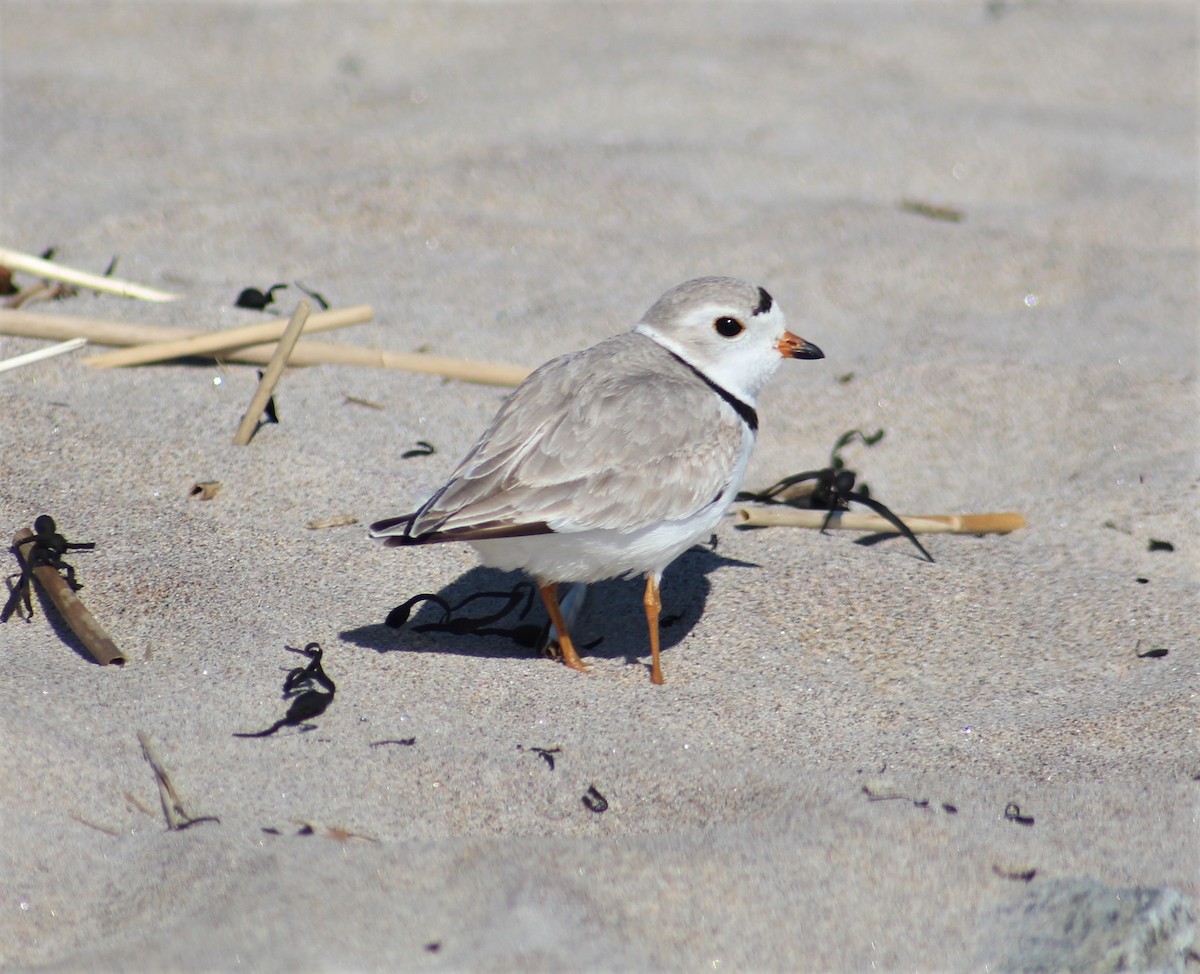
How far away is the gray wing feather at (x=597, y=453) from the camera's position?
10.9ft

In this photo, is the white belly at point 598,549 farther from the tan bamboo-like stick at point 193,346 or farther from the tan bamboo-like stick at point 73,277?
the tan bamboo-like stick at point 73,277

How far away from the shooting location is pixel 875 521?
4211 mm

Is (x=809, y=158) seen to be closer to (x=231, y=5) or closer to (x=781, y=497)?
(x=781, y=497)

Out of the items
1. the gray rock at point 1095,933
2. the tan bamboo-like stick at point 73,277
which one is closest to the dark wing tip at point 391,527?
the gray rock at point 1095,933

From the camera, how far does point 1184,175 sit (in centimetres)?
688

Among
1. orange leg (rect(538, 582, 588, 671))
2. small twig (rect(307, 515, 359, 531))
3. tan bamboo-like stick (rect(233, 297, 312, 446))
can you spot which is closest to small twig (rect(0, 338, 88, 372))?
tan bamboo-like stick (rect(233, 297, 312, 446))

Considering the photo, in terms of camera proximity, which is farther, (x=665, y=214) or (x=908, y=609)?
(x=665, y=214)

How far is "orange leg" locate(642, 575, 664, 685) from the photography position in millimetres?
3465

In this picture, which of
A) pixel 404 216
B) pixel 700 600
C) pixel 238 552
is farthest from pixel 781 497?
pixel 404 216

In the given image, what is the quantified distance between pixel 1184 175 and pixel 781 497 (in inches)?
154

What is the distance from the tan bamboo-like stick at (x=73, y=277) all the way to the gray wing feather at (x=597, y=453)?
7.26 feet

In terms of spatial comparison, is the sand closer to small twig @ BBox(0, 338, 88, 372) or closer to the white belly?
small twig @ BBox(0, 338, 88, 372)

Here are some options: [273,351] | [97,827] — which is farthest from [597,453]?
[273,351]

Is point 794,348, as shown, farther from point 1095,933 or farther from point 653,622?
point 1095,933
